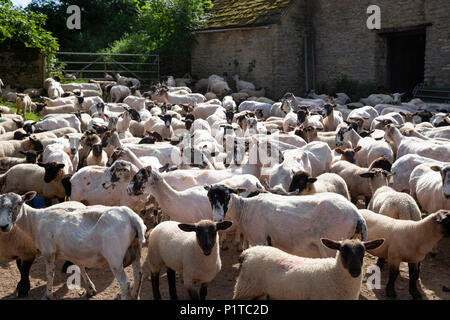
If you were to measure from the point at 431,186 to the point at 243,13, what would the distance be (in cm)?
2050

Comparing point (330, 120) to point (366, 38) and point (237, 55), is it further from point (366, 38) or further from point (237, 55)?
point (237, 55)

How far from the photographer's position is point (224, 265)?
7852 millimetres

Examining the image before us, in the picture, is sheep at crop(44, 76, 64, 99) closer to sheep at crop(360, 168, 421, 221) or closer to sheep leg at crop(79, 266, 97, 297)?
sheep leg at crop(79, 266, 97, 297)

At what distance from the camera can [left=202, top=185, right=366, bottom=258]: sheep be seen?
660 cm

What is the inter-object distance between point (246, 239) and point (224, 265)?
54cm

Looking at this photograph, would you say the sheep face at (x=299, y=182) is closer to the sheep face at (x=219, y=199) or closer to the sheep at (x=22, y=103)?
the sheep face at (x=219, y=199)

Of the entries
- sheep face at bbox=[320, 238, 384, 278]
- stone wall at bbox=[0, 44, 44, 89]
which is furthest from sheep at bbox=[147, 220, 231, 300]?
stone wall at bbox=[0, 44, 44, 89]

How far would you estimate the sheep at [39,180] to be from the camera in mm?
9469

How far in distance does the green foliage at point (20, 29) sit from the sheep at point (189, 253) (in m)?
17.5

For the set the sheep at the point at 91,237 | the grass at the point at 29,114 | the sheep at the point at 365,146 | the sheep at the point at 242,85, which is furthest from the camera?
the sheep at the point at 242,85

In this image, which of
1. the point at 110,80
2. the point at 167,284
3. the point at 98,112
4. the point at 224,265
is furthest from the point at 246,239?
the point at 110,80

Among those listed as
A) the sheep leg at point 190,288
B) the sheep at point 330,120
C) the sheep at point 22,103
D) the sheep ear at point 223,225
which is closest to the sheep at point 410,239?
the sheep ear at point 223,225

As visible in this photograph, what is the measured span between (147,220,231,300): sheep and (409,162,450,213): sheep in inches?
156
